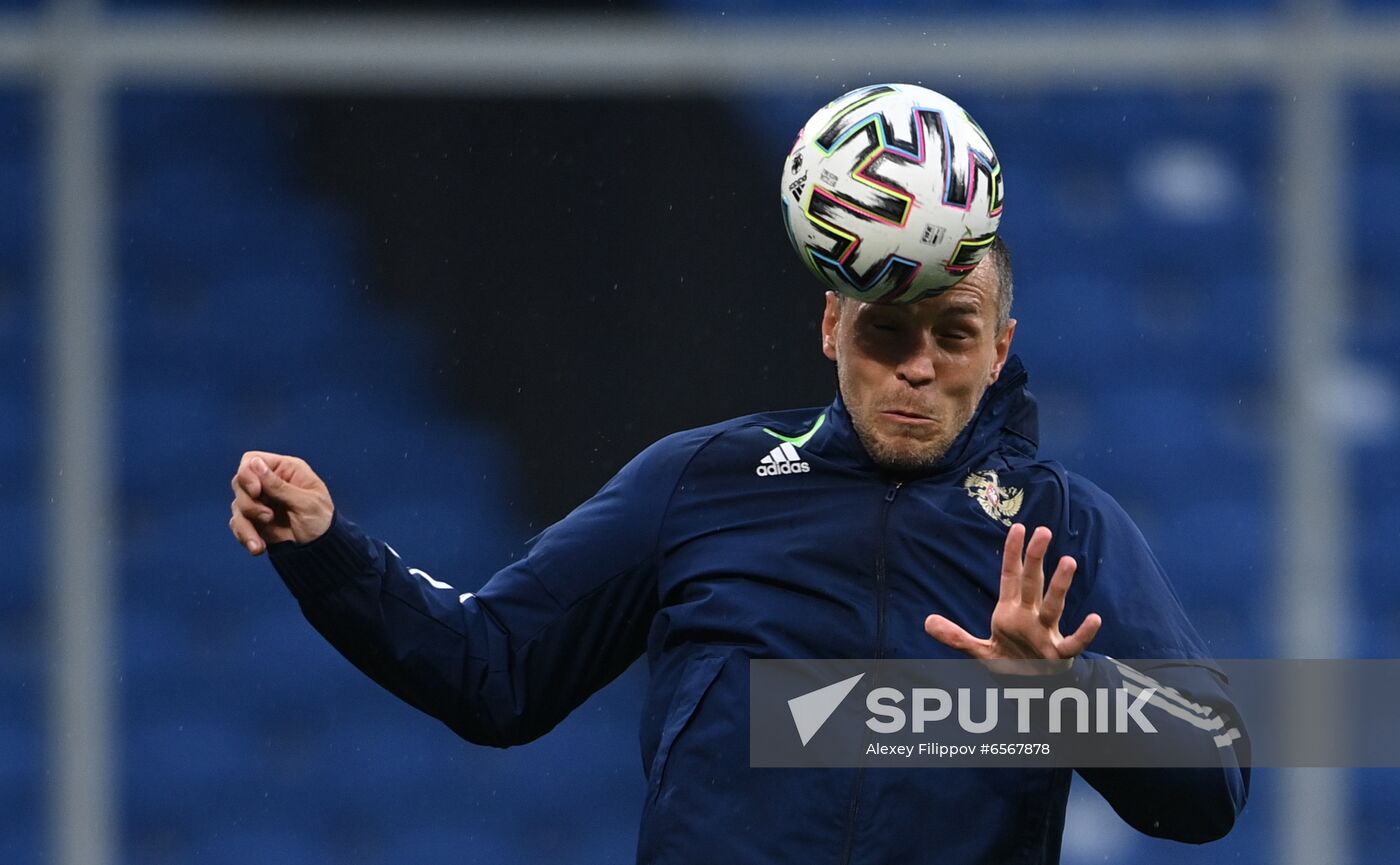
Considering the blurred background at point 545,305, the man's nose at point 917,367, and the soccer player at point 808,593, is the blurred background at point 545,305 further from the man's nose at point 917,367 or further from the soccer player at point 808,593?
the man's nose at point 917,367

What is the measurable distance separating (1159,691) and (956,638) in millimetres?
288

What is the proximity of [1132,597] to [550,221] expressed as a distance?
361cm

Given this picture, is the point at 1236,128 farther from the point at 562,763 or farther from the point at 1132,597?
the point at 1132,597

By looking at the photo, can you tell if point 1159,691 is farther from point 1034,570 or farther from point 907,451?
point 907,451

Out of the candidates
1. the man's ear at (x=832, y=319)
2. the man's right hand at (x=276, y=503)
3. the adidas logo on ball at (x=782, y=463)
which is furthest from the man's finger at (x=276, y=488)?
the man's ear at (x=832, y=319)

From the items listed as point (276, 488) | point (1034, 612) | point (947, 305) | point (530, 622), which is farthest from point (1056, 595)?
point (276, 488)

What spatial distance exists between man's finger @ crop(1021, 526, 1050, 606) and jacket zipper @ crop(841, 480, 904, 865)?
35 cm

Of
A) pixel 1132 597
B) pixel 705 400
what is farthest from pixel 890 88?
pixel 705 400

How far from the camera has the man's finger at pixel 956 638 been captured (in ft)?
7.59

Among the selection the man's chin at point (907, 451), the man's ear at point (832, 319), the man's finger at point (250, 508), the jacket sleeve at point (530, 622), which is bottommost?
the jacket sleeve at point (530, 622)

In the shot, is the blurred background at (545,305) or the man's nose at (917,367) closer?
the man's nose at (917,367)

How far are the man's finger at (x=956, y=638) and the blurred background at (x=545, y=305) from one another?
11.4 feet

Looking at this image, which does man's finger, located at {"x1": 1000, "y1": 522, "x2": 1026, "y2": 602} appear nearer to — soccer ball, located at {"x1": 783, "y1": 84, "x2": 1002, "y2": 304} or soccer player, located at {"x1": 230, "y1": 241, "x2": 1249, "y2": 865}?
soccer player, located at {"x1": 230, "y1": 241, "x2": 1249, "y2": 865}

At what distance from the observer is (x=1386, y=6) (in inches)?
235
